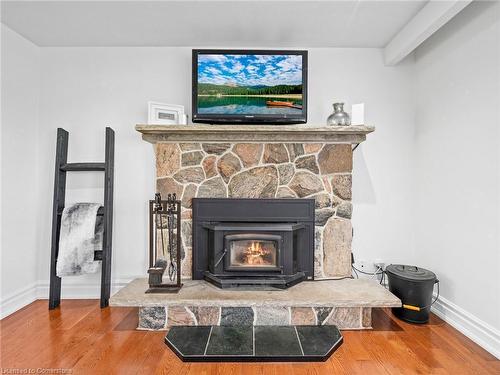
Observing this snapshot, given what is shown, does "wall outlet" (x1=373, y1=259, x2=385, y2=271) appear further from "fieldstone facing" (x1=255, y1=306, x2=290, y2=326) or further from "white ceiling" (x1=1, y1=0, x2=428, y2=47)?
"white ceiling" (x1=1, y1=0, x2=428, y2=47)

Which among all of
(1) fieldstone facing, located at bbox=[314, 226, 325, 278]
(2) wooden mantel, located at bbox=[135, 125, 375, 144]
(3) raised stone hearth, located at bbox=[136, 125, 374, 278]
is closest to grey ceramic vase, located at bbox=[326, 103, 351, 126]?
(2) wooden mantel, located at bbox=[135, 125, 375, 144]

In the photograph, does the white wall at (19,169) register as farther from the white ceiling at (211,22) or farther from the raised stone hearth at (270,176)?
the raised stone hearth at (270,176)

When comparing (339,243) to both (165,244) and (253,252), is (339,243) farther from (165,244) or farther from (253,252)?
(165,244)

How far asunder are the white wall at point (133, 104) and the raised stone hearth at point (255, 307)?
0.71 m

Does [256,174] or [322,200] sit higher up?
[256,174]

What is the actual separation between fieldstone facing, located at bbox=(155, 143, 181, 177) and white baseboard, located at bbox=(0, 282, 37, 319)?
1574 mm

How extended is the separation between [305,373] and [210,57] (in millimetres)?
2442

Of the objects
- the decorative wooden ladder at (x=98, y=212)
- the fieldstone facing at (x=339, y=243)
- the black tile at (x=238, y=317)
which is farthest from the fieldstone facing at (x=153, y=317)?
the fieldstone facing at (x=339, y=243)

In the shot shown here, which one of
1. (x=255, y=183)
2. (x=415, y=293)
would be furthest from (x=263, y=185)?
(x=415, y=293)

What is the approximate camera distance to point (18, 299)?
260cm

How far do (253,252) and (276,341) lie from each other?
72 cm

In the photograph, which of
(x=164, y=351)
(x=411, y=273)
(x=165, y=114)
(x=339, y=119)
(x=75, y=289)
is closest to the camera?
(x=164, y=351)

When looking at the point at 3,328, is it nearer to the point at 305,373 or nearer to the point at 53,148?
the point at 53,148

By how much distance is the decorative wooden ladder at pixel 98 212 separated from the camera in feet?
8.55
